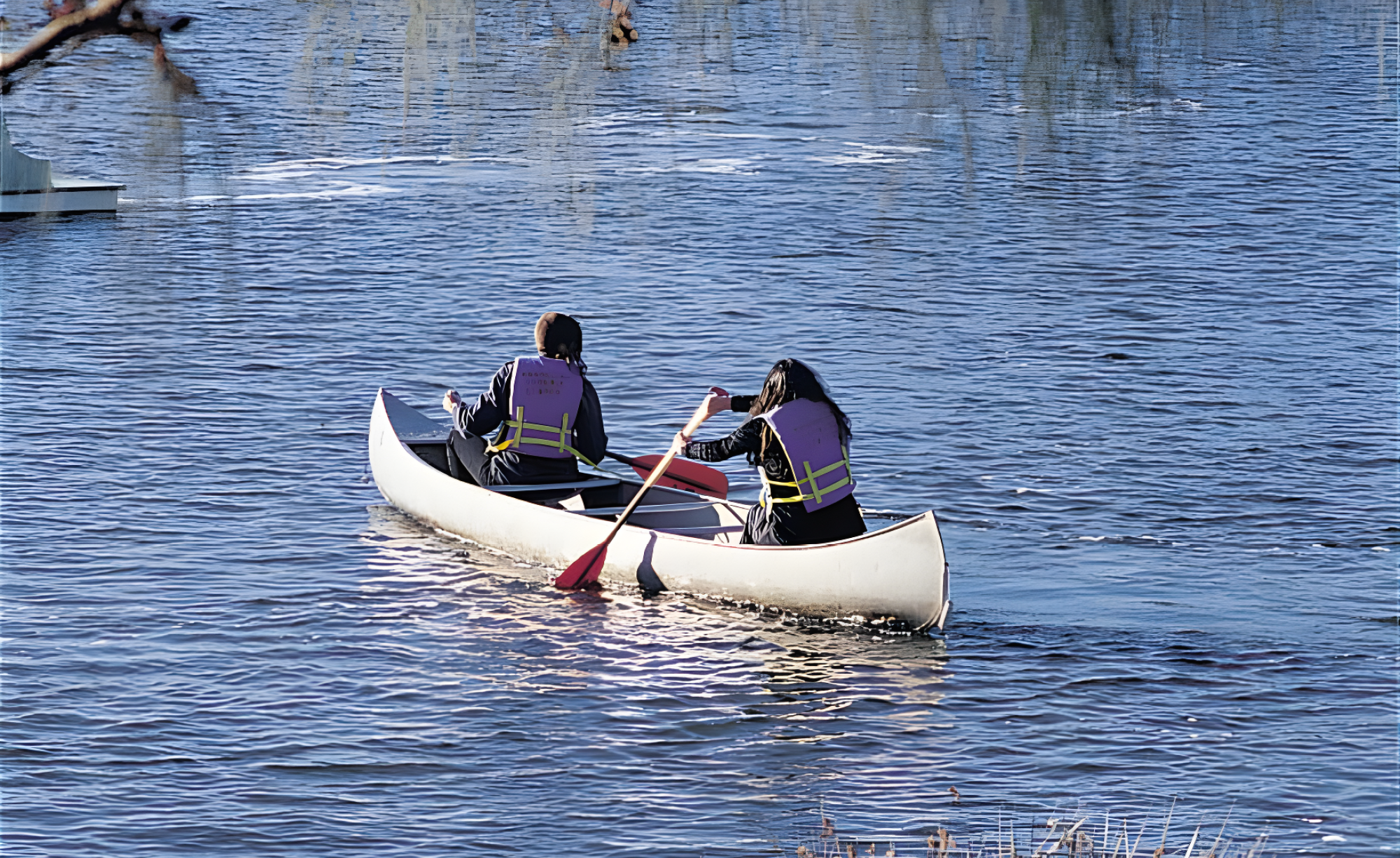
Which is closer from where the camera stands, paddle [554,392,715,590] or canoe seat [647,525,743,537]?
paddle [554,392,715,590]

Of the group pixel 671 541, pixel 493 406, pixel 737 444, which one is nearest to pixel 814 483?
pixel 737 444

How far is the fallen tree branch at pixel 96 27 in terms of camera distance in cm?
190

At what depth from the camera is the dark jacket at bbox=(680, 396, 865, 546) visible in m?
9.74

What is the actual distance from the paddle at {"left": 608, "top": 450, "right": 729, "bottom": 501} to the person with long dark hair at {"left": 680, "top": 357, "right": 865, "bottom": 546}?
79.3 inches

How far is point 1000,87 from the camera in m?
2.33

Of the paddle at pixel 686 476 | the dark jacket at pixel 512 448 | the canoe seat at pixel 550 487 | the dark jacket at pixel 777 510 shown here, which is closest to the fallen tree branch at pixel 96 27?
the dark jacket at pixel 777 510

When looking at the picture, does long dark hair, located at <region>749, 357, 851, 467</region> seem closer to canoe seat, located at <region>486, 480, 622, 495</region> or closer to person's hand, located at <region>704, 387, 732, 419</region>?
person's hand, located at <region>704, 387, 732, 419</region>

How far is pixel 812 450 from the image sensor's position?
9.76 meters

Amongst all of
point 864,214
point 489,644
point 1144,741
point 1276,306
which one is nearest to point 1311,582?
point 1144,741

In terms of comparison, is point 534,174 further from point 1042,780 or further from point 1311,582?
point 1042,780

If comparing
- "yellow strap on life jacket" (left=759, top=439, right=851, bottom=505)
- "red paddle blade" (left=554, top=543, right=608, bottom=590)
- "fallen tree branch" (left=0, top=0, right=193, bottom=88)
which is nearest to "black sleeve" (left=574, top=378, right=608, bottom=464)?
"red paddle blade" (left=554, top=543, right=608, bottom=590)

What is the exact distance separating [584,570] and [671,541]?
2.23ft

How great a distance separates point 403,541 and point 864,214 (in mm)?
14863

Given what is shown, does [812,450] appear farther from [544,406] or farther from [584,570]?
[544,406]
